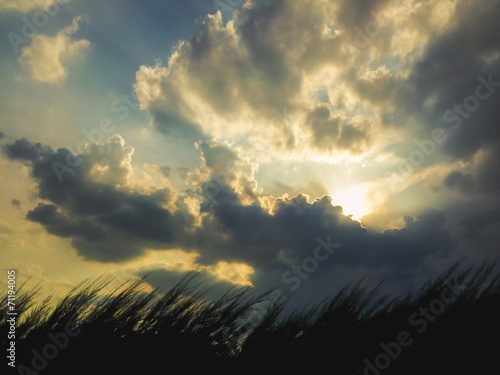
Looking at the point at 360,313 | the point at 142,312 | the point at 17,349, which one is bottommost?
the point at 17,349

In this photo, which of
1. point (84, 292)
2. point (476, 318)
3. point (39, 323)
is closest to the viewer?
point (476, 318)

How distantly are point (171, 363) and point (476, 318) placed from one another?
3334 millimetres

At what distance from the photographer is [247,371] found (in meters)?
3.35

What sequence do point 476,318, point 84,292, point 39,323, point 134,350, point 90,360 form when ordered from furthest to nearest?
point 84,292, point 39,323, point 476,318, point 134,350, point 90,360

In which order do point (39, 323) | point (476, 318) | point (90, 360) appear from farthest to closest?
1. point (39, 323)
2. point (476, 318)
3. point (90, 360)

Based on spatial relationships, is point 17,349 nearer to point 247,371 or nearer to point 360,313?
point 247,371

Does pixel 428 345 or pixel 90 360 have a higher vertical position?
pixel 428 345

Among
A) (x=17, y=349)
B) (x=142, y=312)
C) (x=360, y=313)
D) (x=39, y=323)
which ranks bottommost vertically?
(x=17, y=349)

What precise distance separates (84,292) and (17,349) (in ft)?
3.03

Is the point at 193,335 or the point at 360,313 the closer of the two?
the point at 193,335

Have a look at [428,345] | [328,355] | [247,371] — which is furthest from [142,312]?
[428,345]

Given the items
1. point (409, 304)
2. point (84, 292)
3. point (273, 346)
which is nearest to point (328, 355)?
point (273, 346)

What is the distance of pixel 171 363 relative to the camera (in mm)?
3203

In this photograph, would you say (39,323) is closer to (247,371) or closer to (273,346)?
(247,371)
